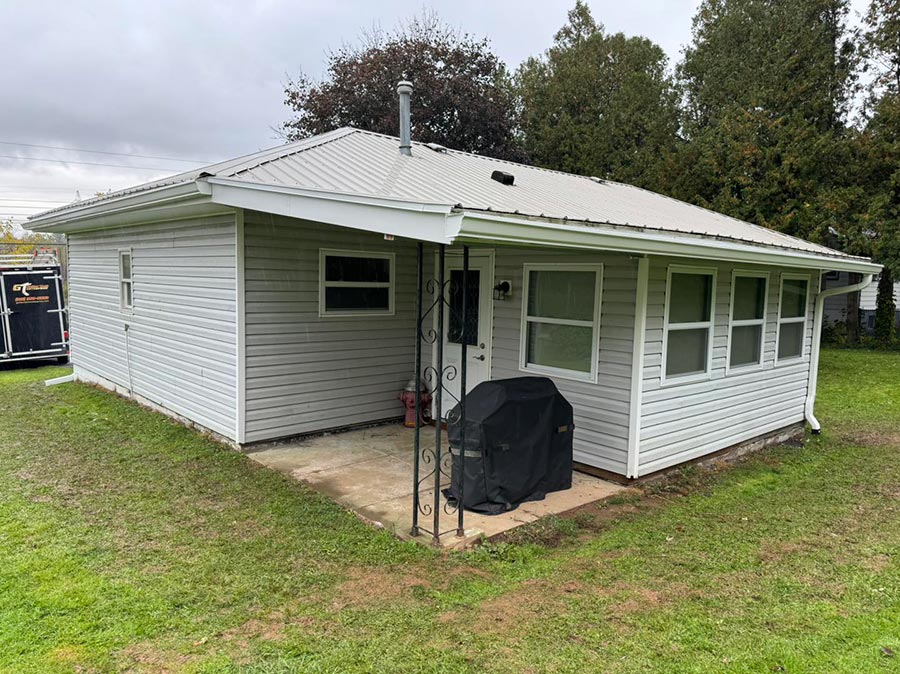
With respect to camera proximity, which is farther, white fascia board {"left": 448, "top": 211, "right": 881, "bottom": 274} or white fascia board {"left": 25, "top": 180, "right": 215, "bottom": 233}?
white fascia board {"left": 25, "top": 180, "right": 215, "bottom": 233}

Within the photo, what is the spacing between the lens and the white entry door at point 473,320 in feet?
20.9

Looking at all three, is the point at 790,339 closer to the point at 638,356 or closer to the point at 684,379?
the point at 684,379

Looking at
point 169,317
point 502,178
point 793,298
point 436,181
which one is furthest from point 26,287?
point 793,298

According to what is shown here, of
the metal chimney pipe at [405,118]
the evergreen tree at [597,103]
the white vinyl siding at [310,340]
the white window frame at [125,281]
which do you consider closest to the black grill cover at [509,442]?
the white vinyl siding at [310,340]

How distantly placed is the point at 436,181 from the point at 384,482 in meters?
2.63

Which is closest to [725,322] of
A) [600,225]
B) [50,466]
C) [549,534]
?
[600,225]

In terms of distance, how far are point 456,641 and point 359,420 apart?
13.8 feet

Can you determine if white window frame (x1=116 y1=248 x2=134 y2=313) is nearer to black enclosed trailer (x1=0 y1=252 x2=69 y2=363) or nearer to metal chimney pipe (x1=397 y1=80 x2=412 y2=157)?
metal chimney pipe (x1=397 y1=80 x2=412 y2=157)

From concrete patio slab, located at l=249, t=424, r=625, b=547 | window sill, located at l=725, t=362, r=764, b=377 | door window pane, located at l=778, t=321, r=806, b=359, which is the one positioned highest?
door window pane, located at l=778, t=321, r=806, b=359

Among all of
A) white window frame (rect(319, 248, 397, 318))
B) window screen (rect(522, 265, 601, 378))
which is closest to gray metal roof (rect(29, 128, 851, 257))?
window screen (rect(522, 265, 601, 378))

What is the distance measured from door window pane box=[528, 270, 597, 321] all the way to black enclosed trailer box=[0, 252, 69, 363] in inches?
444

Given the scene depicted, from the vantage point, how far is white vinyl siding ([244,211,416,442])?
601 centimetres

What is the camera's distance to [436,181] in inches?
200

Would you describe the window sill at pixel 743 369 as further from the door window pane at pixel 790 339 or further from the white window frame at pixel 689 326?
the door window pane at pixel 790 339
